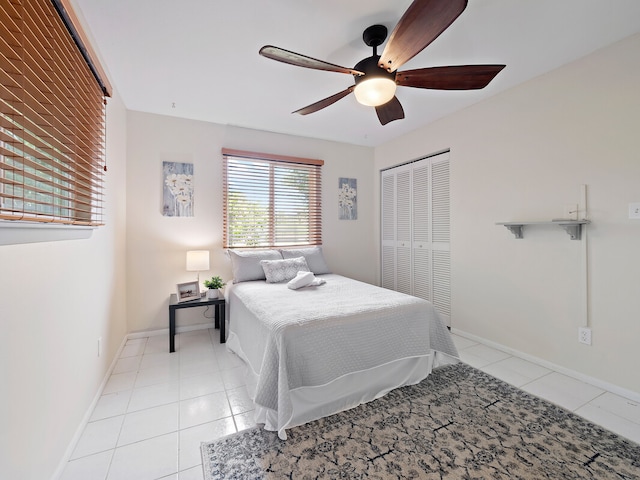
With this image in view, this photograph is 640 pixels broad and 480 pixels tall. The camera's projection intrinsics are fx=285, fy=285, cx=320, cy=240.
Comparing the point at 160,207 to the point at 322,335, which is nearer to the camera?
the point at 322,335

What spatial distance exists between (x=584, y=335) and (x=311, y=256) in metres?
2.68

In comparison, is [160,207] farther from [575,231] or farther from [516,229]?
[575,231]

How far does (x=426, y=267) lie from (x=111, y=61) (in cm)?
376

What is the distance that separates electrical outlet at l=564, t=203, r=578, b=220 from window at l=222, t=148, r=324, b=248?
2.69 metres

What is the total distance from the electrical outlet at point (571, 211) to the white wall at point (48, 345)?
336cm

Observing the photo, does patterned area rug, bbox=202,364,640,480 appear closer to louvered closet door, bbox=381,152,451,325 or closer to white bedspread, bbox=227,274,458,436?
white bedspread, bbox=227,274,458,436

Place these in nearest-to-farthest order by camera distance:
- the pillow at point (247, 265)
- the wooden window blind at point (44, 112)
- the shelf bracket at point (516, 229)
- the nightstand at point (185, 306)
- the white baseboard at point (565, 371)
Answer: the wooden window blind at point (44, 112) < the white baseboard at point (565, 371) < the shelf bracket at point (516, 229) < the nightstand at point (185, 306) < the pillow at point (247, 265)

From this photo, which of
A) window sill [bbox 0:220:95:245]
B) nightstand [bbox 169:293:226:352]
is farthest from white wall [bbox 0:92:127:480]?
nightstand [bbox 169:293:226:352]

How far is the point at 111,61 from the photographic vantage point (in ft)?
7.30

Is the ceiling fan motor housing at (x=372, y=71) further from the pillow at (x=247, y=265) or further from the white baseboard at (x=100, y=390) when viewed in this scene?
the white baseboard at (x=100, y=390)

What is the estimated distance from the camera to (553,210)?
2420 mm

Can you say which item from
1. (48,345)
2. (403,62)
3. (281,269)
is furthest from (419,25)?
(281,269)

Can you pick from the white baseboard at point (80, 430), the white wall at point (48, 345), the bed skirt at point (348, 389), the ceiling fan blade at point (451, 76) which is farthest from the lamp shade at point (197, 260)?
the ceiling fan blade at point (451, 76)

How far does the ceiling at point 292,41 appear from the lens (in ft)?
5.64
